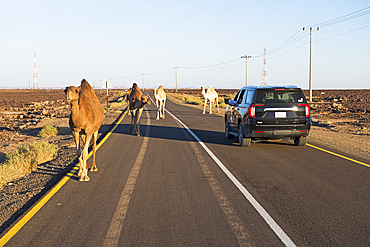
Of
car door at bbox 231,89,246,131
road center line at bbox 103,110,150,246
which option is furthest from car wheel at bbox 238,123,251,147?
road center line at bbox 103,110,150,246

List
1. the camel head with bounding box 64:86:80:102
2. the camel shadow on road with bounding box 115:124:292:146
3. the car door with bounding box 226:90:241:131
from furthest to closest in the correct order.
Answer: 1. the car door with bounding box 226:90:241:131
2. the camel shadow on road with bounding box 115:124:292:146
3. the camel head with bounding box 64:86:80:102

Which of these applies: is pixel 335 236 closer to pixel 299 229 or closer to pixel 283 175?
pixel 299 229

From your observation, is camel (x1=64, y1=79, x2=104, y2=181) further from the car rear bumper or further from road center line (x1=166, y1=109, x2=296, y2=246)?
the car rear bumper

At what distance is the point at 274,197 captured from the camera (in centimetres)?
654

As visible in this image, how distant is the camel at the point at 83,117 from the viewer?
7.52m

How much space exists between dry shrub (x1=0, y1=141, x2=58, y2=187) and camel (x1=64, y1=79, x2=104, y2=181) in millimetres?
1940

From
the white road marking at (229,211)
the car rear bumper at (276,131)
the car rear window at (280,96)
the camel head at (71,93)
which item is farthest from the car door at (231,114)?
the camel head at (71,93)

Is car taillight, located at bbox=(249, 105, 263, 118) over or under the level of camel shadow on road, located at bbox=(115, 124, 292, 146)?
over

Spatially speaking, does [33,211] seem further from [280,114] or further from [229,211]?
[280,114]

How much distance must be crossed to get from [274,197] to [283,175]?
71.0 inches

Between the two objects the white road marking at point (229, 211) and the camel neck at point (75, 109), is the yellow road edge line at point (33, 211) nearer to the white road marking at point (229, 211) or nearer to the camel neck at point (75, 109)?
the camel neck at point (75, 109)

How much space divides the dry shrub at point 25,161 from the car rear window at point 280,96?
685 cm

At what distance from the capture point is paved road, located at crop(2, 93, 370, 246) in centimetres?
478

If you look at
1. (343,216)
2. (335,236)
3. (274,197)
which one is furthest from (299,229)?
(274,197)
